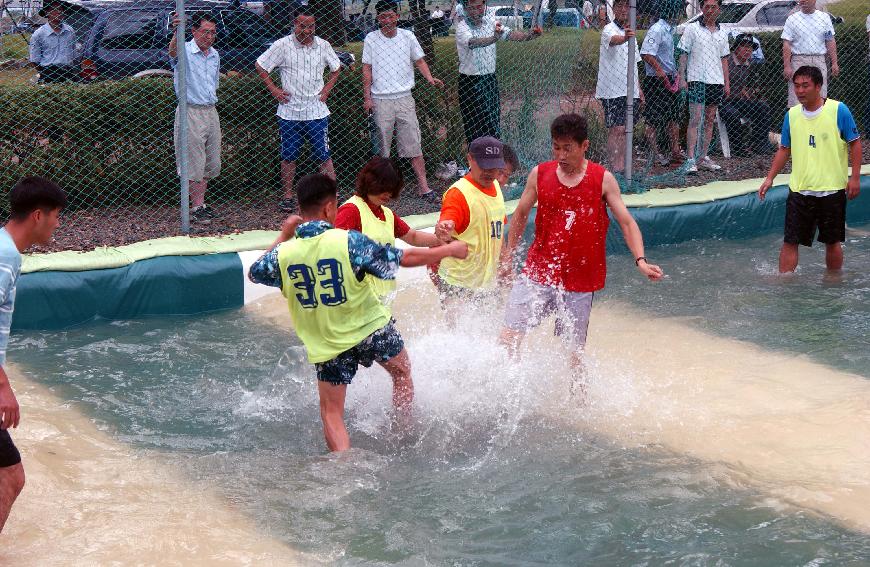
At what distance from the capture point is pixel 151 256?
27.6 feet

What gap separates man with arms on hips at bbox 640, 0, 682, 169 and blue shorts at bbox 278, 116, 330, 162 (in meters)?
3.83

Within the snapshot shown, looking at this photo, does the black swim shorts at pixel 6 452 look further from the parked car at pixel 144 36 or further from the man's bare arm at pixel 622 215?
the parked car at pixel 144 36

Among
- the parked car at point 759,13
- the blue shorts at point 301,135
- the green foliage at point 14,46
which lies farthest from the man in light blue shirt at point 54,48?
the parked car at point 759,13

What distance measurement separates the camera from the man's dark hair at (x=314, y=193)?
5.02 m

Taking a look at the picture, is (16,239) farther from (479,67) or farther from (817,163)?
(479,67)

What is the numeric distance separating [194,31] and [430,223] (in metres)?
2.76

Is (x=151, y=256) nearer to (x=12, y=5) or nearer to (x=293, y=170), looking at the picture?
(x=293, y=170)

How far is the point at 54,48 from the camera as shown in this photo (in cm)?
1045

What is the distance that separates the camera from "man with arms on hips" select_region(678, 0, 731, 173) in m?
11.6

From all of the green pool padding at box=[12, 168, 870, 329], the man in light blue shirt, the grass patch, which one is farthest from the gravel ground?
the grass patch

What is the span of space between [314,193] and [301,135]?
5272 millimetres

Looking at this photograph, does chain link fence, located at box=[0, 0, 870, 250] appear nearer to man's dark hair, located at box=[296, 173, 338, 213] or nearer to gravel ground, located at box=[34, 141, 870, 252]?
gravel ground, located at box=[34, 141, 870, 252]

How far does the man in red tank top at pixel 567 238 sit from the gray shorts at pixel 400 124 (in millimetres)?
4468

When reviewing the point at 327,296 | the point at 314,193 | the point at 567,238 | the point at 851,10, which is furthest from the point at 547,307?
the point at 851,10
